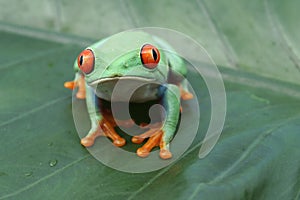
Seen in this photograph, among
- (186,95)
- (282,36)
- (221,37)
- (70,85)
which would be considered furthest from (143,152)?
(282,36)

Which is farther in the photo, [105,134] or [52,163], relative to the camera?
[105,134]

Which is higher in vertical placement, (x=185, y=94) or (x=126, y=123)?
(x=126, y=123)

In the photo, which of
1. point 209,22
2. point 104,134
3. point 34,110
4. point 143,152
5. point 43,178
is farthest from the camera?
point 209,22

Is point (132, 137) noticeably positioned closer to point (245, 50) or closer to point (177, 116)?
point (177, 116)

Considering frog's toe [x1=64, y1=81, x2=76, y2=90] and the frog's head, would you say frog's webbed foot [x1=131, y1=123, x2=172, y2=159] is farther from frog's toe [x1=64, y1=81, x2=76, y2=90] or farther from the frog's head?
frog's toe [x1=64, y1=81, x2=76, y2=90]

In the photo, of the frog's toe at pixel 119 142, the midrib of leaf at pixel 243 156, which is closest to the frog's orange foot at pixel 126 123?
the frog's toe at pixel 119 142

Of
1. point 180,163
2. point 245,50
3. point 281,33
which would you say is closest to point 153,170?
point 180,163

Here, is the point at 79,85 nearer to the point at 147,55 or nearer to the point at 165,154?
the point at 147,55
